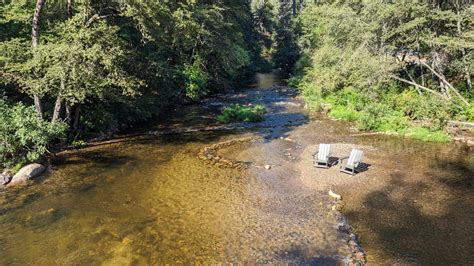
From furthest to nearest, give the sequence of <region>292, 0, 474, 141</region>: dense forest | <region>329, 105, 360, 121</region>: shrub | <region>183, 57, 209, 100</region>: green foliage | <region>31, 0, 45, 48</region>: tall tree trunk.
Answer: <region>183, 57, 209, 100</region>: green foliage → <region>329, 105, 360, 121</region>: shrub → <region>292, 0, 474, 141</region>: dense forest → <region>31, 0, 45, 48</region>: tall tree trunk

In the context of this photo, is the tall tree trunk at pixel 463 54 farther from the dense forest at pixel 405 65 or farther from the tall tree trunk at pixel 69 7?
the tall tree trunk at pixel 69 7

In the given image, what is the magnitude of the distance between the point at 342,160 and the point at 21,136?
14680 millimetres

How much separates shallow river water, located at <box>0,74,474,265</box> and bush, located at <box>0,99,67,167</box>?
127 cm

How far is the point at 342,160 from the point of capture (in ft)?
59.0

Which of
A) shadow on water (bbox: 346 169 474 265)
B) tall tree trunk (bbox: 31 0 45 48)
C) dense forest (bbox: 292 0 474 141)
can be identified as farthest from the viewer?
dense forest (bbox: 292 0 474 141)

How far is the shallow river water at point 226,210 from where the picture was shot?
34.4 ft

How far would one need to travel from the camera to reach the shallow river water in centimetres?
1048

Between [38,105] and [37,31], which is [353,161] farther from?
[37,31]

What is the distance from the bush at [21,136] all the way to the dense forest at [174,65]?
5 cm

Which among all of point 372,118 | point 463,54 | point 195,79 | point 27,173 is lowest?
point 372,118

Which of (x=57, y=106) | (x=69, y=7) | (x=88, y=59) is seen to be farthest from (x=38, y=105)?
(x=69, y=7)

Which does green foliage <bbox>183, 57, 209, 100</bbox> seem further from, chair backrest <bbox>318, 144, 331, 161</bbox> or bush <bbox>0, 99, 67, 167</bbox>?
chair backrest <bbox>318, 144, 331, 161</bbox>

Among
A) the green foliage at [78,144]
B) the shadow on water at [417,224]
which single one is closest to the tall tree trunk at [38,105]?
the green foliage at [78,144]

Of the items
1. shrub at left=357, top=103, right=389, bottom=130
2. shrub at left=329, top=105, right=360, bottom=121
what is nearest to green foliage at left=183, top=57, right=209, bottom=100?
shrub at left=329, top=105, right=360, bottom=121
